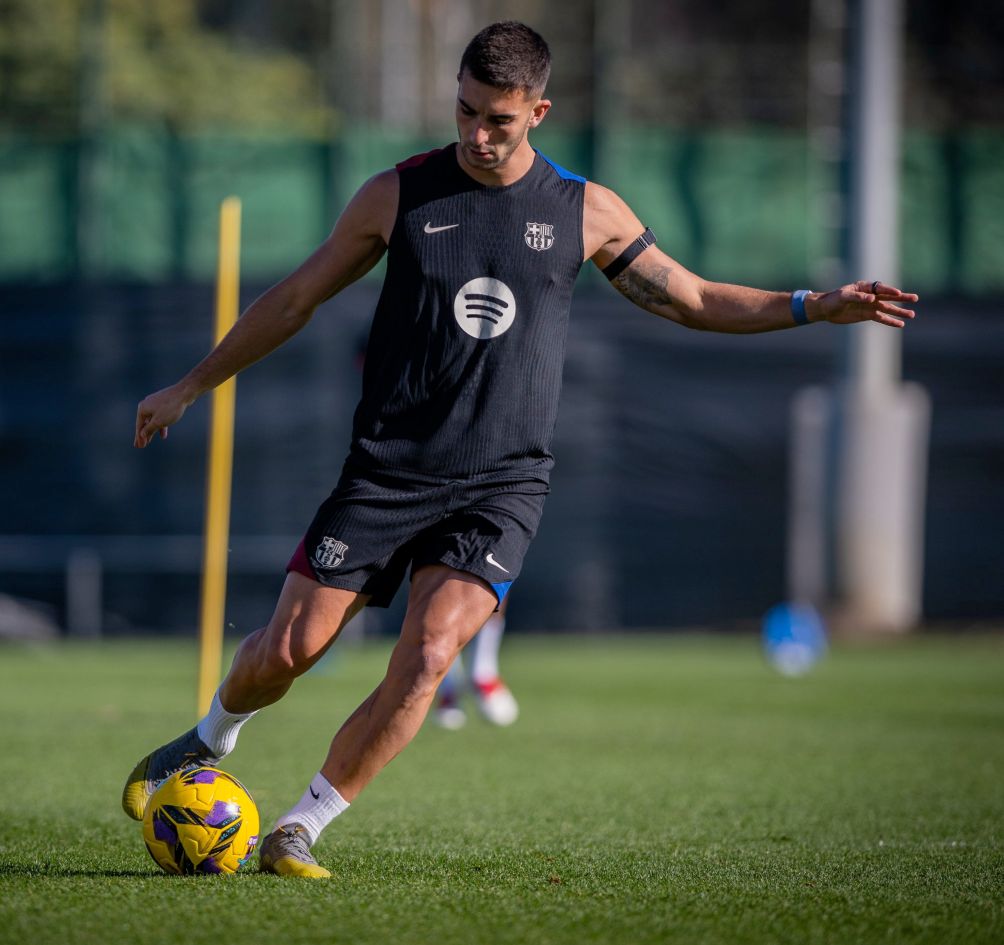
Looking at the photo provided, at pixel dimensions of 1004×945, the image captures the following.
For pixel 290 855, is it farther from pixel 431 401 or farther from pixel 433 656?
pixel 431 401

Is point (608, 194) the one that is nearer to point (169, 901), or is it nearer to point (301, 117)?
point (169, 901)

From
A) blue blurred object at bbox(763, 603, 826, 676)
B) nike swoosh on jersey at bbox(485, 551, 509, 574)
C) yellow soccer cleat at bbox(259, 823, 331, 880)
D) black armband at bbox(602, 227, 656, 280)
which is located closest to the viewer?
yellow soccer cleat at bbox(259, 823, 331, 880)

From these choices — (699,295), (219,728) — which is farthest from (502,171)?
(219,728)

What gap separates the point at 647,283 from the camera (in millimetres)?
5051

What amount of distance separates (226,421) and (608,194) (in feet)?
15.5

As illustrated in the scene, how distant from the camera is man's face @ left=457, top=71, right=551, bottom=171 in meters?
4.57

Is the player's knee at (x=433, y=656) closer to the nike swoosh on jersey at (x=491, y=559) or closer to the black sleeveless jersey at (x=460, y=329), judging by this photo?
the nike swoosh on jersey at (x=491, y=559)

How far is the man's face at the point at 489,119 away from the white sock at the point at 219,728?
1.77 m

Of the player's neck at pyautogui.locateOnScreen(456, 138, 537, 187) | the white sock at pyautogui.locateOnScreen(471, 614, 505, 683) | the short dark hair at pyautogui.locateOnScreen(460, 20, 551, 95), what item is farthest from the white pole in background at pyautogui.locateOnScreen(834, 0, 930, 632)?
the short dark hair at pyautogui.locateOnScreen(460, 20, 551, 95)

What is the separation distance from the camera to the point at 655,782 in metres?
7.16

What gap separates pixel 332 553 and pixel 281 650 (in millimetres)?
308

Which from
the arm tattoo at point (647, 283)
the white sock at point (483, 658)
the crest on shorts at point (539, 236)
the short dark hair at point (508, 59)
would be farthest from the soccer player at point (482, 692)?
the short dark hair at point (508, 59)

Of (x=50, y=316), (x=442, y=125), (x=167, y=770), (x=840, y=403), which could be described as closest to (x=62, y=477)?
(x=50, y=316)

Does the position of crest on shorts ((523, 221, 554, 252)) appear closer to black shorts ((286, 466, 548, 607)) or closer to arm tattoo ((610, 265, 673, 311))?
arm tattoo ((610, 265, 673, 311))
